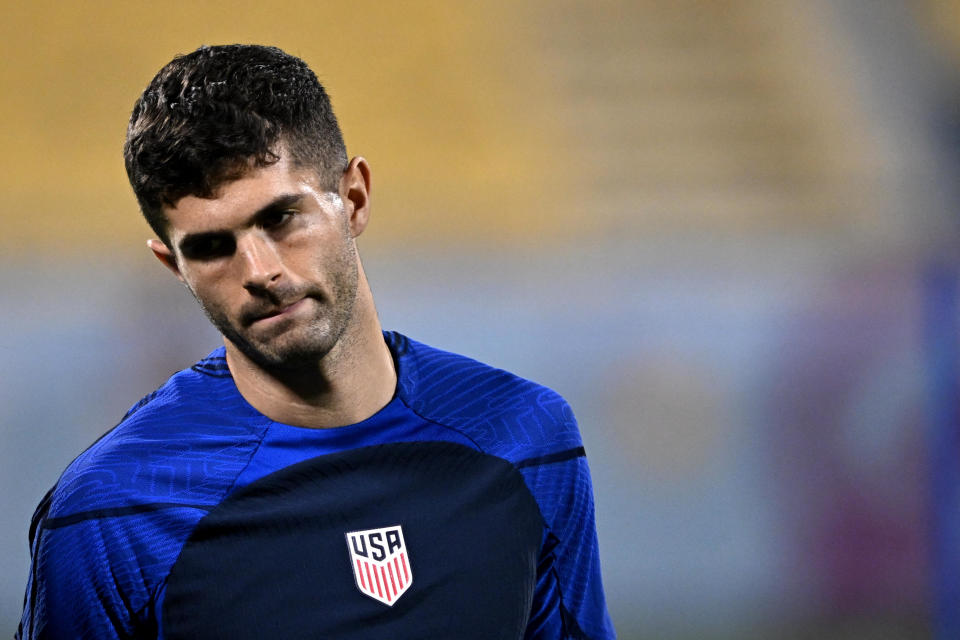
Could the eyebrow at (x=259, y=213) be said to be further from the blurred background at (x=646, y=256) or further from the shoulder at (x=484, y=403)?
the blurred background at (x=646, y=256)

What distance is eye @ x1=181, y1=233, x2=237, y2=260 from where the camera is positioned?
104 cm

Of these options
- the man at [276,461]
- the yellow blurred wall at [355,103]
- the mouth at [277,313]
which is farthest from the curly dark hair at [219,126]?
the yellow blurred wall at [355,103]

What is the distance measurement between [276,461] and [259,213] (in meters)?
0.27

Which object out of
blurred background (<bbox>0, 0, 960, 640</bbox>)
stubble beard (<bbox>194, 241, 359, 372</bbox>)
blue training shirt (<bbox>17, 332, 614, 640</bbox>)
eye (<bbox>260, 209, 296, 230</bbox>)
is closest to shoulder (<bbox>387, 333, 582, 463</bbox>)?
blue training shirt (<bbox>17, 332, 614, 640</bbox>)

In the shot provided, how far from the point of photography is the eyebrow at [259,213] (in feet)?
3.36

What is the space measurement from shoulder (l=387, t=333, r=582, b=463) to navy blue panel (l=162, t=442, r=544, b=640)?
0.12ft

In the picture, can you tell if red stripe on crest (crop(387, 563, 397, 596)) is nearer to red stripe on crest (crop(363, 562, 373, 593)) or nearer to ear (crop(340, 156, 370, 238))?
red stripe on crest (crop(363, 562, 373, 593))

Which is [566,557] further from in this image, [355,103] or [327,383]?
[355,103]

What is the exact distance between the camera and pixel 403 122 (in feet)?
14.8

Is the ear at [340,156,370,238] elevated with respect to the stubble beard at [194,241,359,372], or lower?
elevated

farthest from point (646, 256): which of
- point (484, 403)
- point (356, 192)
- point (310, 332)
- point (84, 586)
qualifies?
point (84, 586)

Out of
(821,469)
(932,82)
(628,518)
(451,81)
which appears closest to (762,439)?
(821,469)

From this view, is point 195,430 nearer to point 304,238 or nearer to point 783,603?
point 304,238

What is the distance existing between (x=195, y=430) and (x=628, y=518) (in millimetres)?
2735
